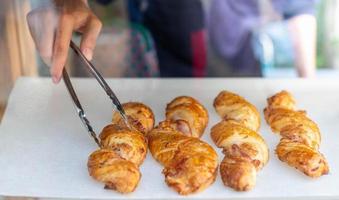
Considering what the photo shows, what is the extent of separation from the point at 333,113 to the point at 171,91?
300 mm

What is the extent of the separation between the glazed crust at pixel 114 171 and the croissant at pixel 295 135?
0.77ft

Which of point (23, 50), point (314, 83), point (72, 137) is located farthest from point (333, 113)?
point (23, 50)

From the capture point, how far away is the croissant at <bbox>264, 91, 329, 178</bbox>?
3.01ft

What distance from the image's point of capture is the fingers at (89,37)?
3.17 feet

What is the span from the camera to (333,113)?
1119mm

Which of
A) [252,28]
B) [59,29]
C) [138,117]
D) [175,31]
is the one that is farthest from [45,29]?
[252,28]

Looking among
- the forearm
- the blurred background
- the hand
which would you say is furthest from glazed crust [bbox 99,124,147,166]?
the forearm

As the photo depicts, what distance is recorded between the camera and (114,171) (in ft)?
2.87

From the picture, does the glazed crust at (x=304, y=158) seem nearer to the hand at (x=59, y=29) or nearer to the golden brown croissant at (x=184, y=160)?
the golden brown croissant at (x=184, y=160)

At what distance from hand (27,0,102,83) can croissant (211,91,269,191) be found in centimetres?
25

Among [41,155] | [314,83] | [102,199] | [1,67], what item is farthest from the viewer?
[314,83]

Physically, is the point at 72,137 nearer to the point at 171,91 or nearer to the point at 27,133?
the point at 27,133

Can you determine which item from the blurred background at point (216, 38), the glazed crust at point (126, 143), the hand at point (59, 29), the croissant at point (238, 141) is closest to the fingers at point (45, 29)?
the hand at point (59, 29)

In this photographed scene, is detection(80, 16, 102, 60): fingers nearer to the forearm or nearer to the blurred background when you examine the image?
the blurred background
